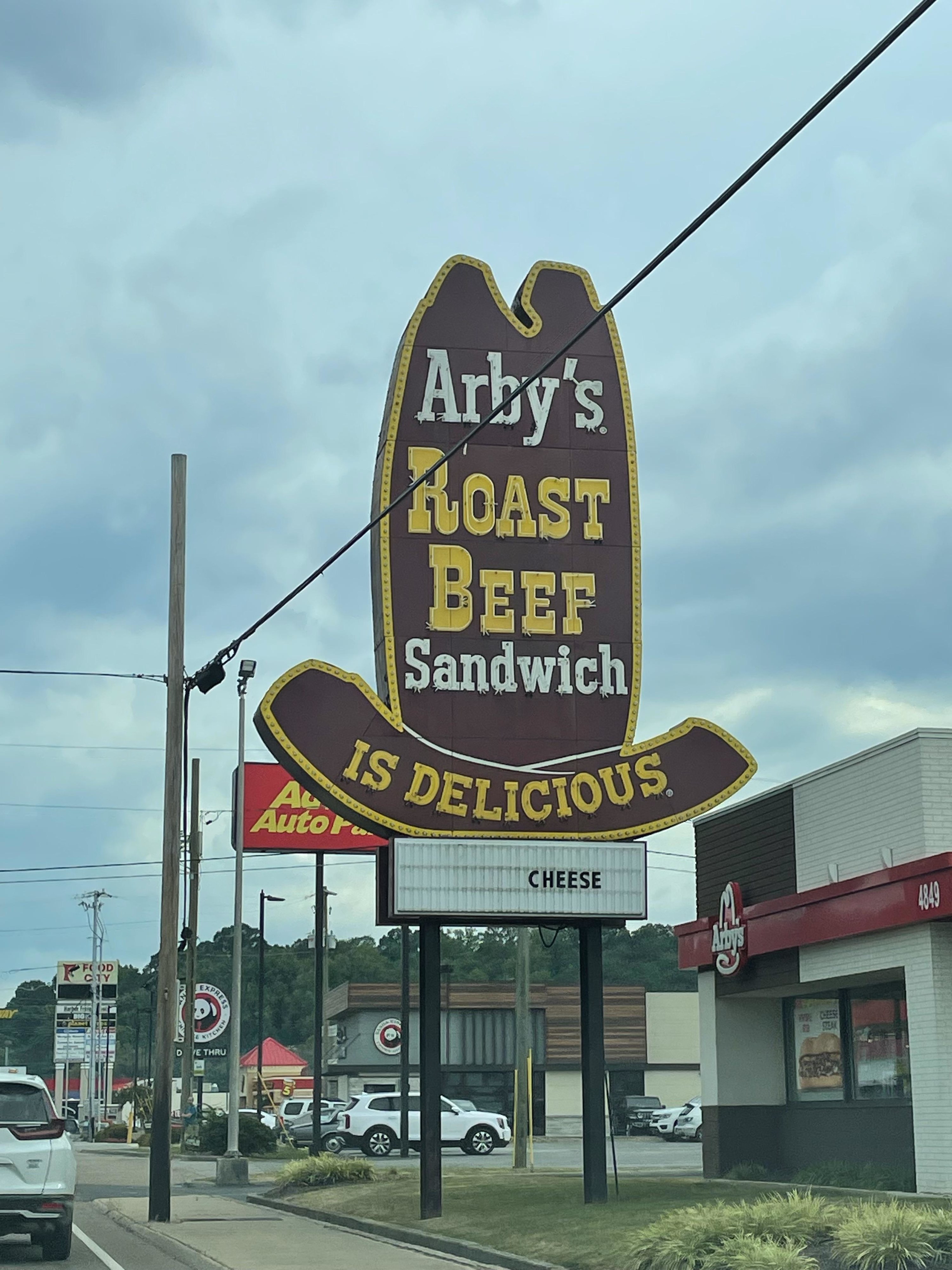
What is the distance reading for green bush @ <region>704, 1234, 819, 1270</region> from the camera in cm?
1229

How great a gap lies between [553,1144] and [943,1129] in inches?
1257

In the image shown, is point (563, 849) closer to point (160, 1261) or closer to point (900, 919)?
point (900, 919)

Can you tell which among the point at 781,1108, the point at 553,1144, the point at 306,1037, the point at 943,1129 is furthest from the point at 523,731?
the point at 306,1037

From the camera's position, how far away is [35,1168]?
1609cm

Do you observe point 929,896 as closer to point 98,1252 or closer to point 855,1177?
point 855,1177

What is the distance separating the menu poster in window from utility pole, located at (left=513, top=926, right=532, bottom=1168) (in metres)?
6.67

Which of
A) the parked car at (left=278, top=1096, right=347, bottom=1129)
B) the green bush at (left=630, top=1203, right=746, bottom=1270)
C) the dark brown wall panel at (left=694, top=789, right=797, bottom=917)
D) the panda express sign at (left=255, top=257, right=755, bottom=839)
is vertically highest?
the panda express sign at (left=255, top=257, right=755, bottom=839)

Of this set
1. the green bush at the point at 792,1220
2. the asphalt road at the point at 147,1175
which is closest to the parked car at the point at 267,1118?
the asphalt road at the point at 147,1175

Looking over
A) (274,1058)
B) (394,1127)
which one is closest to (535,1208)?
(394,1127)

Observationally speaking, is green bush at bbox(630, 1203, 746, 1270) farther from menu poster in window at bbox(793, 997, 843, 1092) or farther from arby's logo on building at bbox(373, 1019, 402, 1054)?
arby's logo on building at bbox(373, 1019, 402, 1054)

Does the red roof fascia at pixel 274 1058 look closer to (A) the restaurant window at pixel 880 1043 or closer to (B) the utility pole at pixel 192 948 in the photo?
(B) the utility pole at pixel 192 948

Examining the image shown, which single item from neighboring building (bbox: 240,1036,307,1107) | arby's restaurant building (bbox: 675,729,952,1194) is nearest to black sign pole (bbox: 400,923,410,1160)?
arby's restaurant building (bbox: 675,729,952,1194)

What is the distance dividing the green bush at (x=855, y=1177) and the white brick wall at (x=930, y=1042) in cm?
109

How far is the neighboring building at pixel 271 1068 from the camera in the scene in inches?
3450
